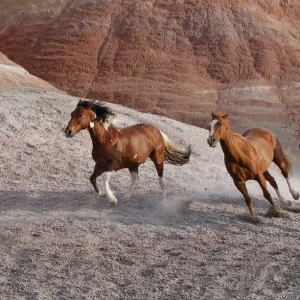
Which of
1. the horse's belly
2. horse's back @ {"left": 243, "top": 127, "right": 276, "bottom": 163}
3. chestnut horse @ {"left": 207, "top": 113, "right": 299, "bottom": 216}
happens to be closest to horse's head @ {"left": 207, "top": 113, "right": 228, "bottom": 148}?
chestnut horse @ {"left": 207, "top": 113, "right": 299, "bottom": 216}

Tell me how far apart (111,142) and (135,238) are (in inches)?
87.4

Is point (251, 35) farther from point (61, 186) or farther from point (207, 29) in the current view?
point (61, 186)

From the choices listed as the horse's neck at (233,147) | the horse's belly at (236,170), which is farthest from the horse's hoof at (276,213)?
the horse's neck at (233,147)

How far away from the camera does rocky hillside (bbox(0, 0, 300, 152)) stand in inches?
1236

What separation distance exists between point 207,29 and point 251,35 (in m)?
2.24

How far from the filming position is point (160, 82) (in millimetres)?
31938

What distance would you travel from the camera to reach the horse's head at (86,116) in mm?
11281

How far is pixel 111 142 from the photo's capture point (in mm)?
11836

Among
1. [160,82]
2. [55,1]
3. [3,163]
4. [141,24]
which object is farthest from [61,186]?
[55,1]

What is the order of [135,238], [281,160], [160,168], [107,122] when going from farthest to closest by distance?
[281,160], [160,168], [107,122], [135,238]

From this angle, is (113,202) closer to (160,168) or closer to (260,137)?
(160,168)

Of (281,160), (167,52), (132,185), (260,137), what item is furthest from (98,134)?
(167,52)

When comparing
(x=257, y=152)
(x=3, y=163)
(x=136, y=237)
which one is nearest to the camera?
(x=136, y=237)

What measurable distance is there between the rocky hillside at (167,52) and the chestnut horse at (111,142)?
17631mm
